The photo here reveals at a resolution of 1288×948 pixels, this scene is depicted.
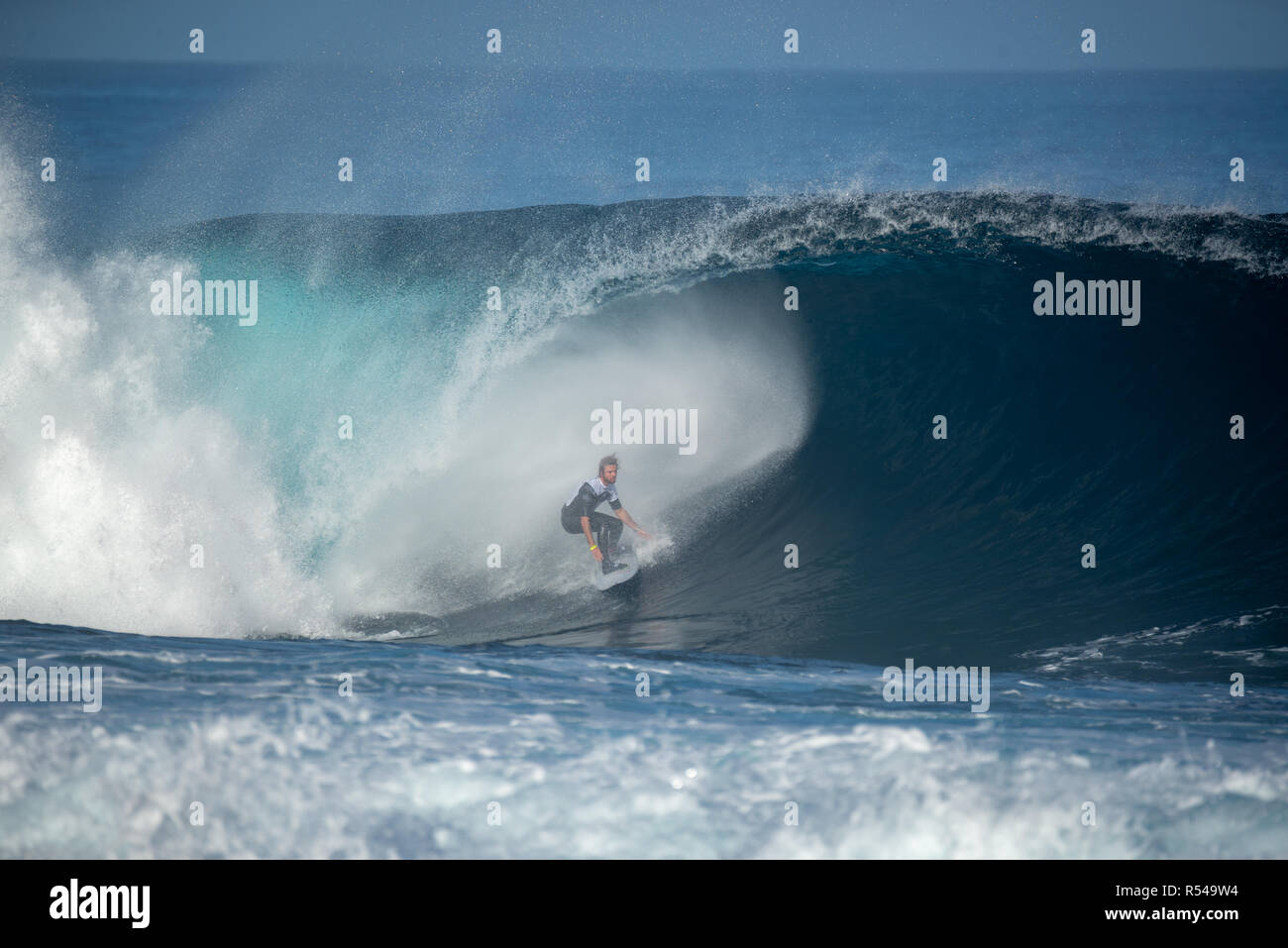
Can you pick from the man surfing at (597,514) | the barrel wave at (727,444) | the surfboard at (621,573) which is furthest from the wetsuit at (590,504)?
the barrel wave at (727,444)

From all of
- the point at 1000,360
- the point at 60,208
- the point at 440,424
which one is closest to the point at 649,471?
the point at 440,424

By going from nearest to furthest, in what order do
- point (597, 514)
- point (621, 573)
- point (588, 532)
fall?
1. point (588, 532)
2. point (597, 514)
3. point (621, 573)

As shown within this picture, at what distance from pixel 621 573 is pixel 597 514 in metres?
0.51

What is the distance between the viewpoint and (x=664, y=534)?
921 centimetres

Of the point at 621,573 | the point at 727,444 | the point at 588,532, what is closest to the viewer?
the point at 588,532

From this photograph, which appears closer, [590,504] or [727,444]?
[590,504]

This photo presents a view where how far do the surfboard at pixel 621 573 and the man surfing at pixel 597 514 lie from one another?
41 millimetres

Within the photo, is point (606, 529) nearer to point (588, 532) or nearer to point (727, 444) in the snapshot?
point (588, 532)

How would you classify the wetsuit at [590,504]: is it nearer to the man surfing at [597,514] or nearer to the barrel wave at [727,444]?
the man surfing at [597,514]

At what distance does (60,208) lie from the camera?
11.5m

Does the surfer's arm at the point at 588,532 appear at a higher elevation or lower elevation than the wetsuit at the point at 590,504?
lower

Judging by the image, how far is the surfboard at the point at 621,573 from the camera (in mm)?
8352

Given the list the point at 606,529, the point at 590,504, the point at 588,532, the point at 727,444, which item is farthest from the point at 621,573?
the point at 727,444

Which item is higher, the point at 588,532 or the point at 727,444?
the point at 727,444
